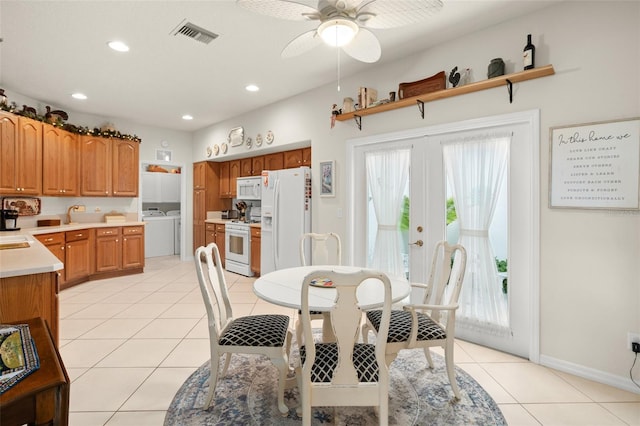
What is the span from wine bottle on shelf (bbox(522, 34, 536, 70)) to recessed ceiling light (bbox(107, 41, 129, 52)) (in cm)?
352

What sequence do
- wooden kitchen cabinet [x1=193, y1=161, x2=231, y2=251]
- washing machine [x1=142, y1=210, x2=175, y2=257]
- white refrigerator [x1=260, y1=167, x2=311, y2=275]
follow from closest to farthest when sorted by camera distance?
white refrigerator [x1=260, y1=167, x2=311, y2=275] → wooden kitchen cabinet [x1=193, y1=161, x2=231, y2=251] → washing machine [x1=142, y1=210, x2=175, y2=257]

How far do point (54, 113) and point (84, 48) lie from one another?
2.37 meters

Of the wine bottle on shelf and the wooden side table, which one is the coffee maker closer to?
the wooden side table

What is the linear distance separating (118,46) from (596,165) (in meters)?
4.15

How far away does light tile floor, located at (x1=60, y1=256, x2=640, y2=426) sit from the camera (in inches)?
76.3

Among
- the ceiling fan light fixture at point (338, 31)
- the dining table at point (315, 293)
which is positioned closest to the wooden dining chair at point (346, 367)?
the dining table at point (315, 293)

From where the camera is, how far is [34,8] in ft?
8.27

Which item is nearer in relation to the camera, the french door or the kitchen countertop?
the kitchen countertop

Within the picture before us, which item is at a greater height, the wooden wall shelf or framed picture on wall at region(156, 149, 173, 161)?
framed picture on wall at region(156, 149, 173, 161)

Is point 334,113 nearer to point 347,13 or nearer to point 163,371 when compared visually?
point 347,13

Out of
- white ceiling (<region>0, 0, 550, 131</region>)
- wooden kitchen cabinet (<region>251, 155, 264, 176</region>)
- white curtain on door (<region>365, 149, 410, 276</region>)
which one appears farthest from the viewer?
wooden kitchen cabinet (<region>251, 155, 264, 176</region>)

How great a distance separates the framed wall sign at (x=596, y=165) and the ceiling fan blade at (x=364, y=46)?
1.49 metres

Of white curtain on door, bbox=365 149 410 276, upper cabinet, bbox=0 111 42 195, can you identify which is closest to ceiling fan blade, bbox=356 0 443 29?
white curtain on door, bbox=365 149 410 276

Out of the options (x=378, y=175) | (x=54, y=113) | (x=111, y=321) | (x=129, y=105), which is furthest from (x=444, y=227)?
(x=54, y=113)
